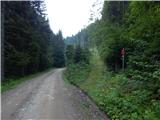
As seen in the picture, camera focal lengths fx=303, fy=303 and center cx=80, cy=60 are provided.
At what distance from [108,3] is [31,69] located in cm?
1984

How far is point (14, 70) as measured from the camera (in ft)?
119

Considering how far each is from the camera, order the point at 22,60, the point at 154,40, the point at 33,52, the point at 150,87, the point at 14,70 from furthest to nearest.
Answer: the point at 33,52 → the point at 14,70 → the point at 22,60 → the point at 154,40 → the point at 150,87

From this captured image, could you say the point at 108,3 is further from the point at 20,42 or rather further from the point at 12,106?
the point at 12,106

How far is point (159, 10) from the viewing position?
14.5 metres

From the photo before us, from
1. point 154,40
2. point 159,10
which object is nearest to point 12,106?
point 154,40

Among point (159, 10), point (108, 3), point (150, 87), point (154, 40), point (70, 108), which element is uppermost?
point (108, 3)

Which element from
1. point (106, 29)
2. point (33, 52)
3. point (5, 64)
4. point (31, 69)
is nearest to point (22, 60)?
point (5, 64)

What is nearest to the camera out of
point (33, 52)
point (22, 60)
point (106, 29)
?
point (106, 29)

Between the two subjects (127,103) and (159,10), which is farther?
(159,10)

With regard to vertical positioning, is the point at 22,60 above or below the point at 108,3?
below

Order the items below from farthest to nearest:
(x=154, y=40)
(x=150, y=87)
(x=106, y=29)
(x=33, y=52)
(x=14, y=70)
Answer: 1. (x=33, y=52)
2. (x=14, y=70)
3. (x=106, y=29)
4. (x=154, y=40)
5. (x=150, y=87)

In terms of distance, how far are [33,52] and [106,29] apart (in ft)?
45.5

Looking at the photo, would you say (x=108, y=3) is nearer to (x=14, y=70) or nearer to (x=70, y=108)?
(x=14, y=70)

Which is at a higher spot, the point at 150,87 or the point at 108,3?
the point at 108,3
